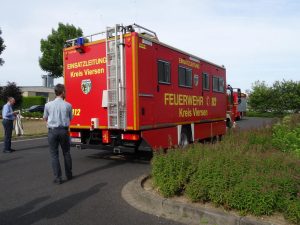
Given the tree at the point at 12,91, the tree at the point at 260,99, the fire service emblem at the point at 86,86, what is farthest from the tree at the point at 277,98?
the fire service emblem at the point at 86,86

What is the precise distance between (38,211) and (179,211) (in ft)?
6.62

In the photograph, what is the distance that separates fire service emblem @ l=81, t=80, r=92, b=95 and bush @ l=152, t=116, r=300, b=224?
383 centimetres

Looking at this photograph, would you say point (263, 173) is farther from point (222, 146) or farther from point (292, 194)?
point (222, 146)

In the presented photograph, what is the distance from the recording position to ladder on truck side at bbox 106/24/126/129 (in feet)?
26.7

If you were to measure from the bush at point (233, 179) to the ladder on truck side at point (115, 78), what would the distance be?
2.68 metres

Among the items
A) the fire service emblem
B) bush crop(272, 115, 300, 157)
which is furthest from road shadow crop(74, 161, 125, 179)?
bush crop(272, 115, 300, 157)

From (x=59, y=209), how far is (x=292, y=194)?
315 cm

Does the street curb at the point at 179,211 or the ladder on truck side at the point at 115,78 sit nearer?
the street curb at the point at 179,211

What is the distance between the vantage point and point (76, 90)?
927 centimetres

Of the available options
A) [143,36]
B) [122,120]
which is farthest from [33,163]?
[143,36]

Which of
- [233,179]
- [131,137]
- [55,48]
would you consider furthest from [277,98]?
[233,179]

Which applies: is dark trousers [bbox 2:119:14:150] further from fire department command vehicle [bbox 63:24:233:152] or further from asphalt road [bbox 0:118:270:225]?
fire department command vehicle [bbox 63:24:233:152]

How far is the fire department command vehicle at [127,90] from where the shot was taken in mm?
8109

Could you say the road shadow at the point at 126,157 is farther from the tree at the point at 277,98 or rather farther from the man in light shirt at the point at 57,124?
the tree at the point at 277,98
